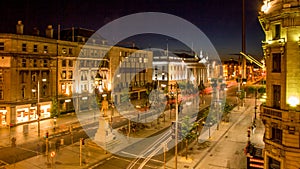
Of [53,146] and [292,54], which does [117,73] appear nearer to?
[53,146]

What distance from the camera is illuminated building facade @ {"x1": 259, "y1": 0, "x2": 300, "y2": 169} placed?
21.0m

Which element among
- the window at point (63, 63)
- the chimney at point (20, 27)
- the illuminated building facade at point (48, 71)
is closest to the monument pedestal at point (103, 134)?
the illuminated building facade at point (48, 71)

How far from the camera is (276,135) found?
22938 mm

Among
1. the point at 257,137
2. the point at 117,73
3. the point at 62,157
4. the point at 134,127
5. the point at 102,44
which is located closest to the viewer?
the point at 62,157

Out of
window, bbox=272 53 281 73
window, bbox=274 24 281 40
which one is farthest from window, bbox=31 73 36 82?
window, bbox=274 24 281 40

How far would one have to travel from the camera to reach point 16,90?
153 feet

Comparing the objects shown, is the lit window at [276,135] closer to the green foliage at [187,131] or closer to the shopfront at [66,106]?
the green foliage at [187,131]

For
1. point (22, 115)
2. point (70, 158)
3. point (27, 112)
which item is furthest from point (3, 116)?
point (70, 158)

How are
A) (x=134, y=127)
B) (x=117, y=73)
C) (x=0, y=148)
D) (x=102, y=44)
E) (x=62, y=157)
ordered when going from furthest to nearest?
(x=117, y=73) < (x=102, y=44) < (x=134, y=127) < (x=0, y=148) < (x=62, y=157)

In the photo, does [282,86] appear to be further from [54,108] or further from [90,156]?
[54,108]

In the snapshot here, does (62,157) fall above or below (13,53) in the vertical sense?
below

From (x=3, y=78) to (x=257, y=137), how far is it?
42.2 m

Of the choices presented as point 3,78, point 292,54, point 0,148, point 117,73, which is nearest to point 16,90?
point 3,78

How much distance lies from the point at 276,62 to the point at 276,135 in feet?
20.8
